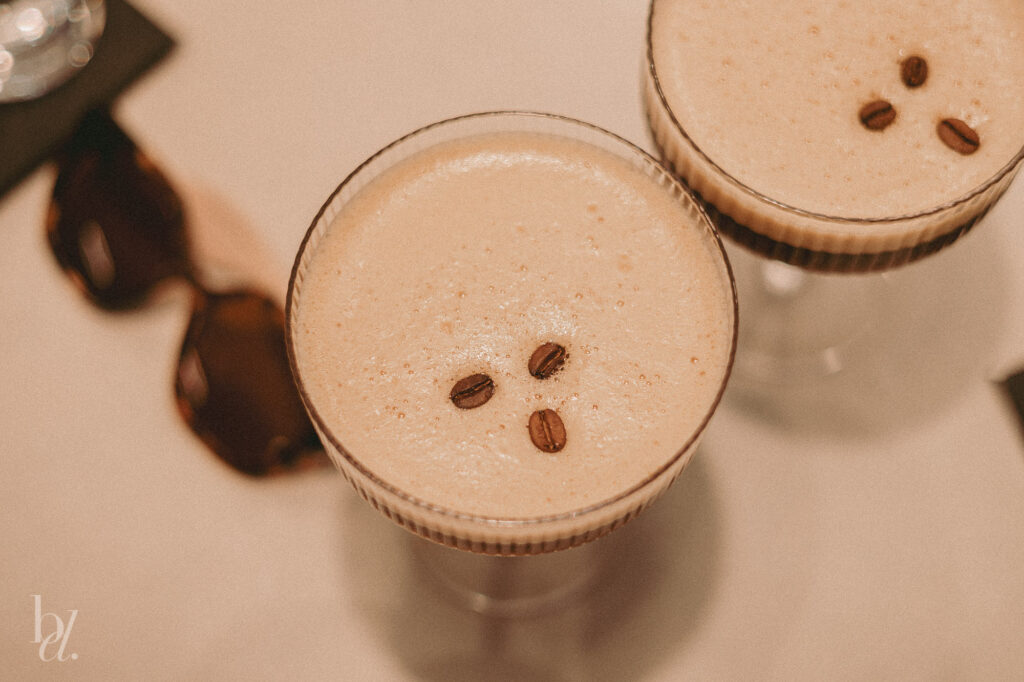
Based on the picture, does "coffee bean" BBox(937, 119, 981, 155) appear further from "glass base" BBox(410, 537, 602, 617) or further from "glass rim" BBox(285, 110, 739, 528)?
"glass base" BBox(410, 537, 602, 617)

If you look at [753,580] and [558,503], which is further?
[753,580]

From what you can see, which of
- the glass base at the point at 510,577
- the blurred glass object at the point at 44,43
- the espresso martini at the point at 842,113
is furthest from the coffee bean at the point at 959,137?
the blurred glass object at the point at 44,43

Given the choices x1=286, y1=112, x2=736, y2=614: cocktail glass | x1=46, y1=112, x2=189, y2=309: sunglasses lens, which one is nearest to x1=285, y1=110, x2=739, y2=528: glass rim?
x1=286, y1=112, x2=736, y2=614: cocktail glass

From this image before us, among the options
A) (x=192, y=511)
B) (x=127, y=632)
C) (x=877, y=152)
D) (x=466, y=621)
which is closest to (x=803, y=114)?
(x=877, y=152)

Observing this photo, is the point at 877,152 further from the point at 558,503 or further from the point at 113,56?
the point at 113,56

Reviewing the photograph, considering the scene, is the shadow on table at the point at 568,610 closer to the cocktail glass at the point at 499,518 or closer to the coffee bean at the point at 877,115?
the cocktail glass at the point at 499,518

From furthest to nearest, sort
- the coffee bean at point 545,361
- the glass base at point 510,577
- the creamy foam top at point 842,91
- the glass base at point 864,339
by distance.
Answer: the glass base at point 864,339
the glass base at point 510,577
the creamy foam top at point 842,91
the coffee bean at point 545,361

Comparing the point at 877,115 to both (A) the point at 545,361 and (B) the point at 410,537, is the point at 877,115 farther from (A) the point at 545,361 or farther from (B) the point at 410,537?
(B) the point at 410,537
